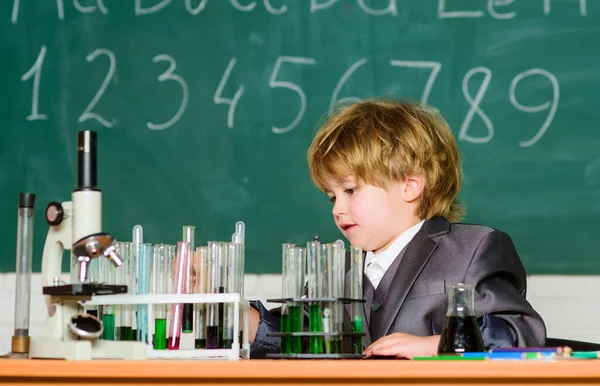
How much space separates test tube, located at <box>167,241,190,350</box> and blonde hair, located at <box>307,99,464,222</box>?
53 cm

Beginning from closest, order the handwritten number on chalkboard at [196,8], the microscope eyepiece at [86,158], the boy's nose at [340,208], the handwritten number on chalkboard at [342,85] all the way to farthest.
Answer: the microscope eyepiece at [86,158]
the boy's nose at [340,208]
the handwritten number on chalkboard at [342,85]
the handwritten number on chalkboard at [196,8]

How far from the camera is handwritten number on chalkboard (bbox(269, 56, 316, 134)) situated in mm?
2504

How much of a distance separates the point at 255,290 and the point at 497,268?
92cm

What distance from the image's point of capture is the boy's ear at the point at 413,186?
1.96m

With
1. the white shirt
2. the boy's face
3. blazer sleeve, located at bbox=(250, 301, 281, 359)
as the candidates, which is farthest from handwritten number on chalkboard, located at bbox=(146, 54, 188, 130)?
blazer sleeve, located at bbox=(250, 301, 281, 359)

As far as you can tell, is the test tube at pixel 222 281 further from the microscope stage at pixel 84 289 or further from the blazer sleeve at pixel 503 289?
the blazer sleeve at pixel 503 289

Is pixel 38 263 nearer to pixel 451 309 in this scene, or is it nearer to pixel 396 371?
pixel 451 309

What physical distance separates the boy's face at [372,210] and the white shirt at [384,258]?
0.02 meters

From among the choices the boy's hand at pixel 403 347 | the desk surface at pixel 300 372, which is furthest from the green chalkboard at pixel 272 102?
the desk surface at pixel 300 372

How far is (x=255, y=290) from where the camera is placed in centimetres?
247

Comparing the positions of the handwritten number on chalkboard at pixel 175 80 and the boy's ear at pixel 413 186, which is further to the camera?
the handwritten number on chalkboard at pixel 175 80

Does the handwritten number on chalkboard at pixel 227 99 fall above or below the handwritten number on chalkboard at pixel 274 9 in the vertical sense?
below

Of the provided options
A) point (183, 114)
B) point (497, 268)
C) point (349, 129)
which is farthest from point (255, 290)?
point (497, 268)

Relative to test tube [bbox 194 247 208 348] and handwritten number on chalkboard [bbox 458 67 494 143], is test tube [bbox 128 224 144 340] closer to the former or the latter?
test tube [bbox 194 247 208 348]
